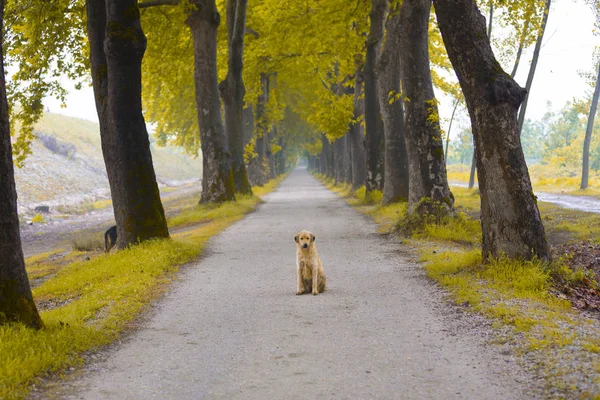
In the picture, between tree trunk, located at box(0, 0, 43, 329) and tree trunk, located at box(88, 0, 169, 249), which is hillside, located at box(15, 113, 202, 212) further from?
tree trunk, located at box(0, 0, 43, 329)

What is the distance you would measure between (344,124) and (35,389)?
25.7 m

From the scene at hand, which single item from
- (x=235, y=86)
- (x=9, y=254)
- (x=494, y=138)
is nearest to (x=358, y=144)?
(x=235, y=86)

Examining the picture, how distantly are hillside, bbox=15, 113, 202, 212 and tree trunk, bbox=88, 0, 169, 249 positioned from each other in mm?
30355

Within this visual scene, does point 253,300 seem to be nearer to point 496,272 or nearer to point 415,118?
point 496,272

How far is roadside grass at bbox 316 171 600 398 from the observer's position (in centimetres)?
558

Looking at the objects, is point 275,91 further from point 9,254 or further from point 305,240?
point 9,254

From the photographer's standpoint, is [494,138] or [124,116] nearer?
[494,138]

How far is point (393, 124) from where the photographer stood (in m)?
22.0

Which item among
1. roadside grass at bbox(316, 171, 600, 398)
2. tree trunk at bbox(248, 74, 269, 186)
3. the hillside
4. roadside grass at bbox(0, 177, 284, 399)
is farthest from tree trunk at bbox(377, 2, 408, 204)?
the hillside

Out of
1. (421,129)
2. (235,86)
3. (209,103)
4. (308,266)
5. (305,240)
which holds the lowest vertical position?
(308,266)

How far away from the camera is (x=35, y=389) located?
219 inches

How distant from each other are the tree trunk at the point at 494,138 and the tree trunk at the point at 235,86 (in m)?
18.4

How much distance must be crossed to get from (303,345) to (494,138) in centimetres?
482

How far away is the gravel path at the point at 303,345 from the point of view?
17.9 feet
